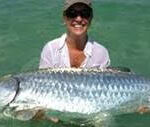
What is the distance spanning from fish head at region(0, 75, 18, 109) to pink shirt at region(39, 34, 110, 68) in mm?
750

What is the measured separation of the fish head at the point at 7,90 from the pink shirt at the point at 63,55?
750mm

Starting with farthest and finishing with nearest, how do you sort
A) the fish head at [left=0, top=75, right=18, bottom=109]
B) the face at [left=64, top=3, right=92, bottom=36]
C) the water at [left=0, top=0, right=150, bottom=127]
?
the water at [left=0, top=0, right=150, bottom=127], the face at [left=64, top=3, right=92, bottom=36], the fish head at [left=0, top=75, right=18, bottom=109]

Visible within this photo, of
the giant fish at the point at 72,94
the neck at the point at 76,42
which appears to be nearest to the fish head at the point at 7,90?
the giant fish at the point at 72,94

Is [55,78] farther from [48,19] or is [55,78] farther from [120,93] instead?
[48,19]

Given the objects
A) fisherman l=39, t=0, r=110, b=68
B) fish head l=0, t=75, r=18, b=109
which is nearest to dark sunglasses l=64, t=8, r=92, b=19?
fisherman l=39, t=0, r=110, b=68

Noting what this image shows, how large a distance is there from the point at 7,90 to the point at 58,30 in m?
4.11

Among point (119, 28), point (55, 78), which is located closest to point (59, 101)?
point (55, 78)

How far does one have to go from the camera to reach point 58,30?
916 centimetres

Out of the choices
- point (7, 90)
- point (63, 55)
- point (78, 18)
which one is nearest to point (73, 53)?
point (63, 55)

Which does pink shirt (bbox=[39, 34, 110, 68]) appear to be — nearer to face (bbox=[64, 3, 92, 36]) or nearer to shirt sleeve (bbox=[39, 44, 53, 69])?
shirt sleeve (bbox=[39, 44, 53, 69])

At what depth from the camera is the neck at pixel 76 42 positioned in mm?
5767

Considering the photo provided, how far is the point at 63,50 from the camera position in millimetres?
5859

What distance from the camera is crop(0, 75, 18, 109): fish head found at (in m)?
5.17

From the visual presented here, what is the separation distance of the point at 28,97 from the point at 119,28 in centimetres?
454
